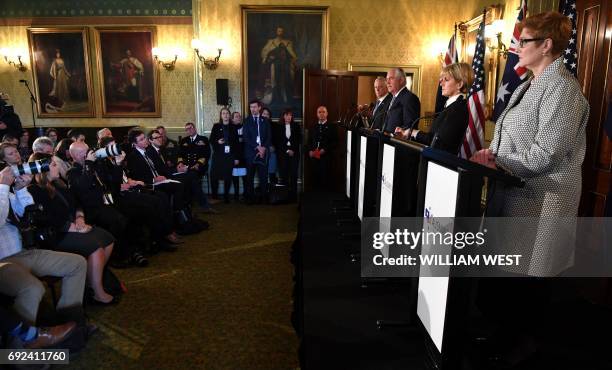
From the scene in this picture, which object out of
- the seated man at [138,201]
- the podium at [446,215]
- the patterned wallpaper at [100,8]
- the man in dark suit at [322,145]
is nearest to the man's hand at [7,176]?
the seated man at [138,201]

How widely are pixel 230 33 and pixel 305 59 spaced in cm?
144

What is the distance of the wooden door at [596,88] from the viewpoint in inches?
123

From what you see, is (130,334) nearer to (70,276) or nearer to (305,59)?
(70,276)

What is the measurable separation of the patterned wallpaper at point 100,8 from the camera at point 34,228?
614 centimetres

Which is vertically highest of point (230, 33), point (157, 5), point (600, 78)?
point (157, 5)

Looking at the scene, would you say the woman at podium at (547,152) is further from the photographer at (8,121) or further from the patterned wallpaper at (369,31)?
the photographer at (8,121)

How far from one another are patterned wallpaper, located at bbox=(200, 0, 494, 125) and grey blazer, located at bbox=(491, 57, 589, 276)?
A: 6.19m

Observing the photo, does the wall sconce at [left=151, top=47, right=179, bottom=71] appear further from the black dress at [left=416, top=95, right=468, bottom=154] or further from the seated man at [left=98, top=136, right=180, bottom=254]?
the black dress at [left=416, top=95, right=468, bottom=154]

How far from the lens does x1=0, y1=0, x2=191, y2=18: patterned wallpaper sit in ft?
25.5

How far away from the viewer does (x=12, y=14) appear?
7.95 m

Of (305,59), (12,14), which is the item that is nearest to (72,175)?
(305,59)

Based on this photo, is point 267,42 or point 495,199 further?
point 267,42

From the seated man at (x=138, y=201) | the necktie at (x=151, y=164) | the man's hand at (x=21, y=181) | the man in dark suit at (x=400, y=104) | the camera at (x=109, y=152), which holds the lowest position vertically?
the seated man at (x=138, y=201)

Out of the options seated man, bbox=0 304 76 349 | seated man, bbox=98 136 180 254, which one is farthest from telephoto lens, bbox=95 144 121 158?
seated man, bbox=0 304 76 349
